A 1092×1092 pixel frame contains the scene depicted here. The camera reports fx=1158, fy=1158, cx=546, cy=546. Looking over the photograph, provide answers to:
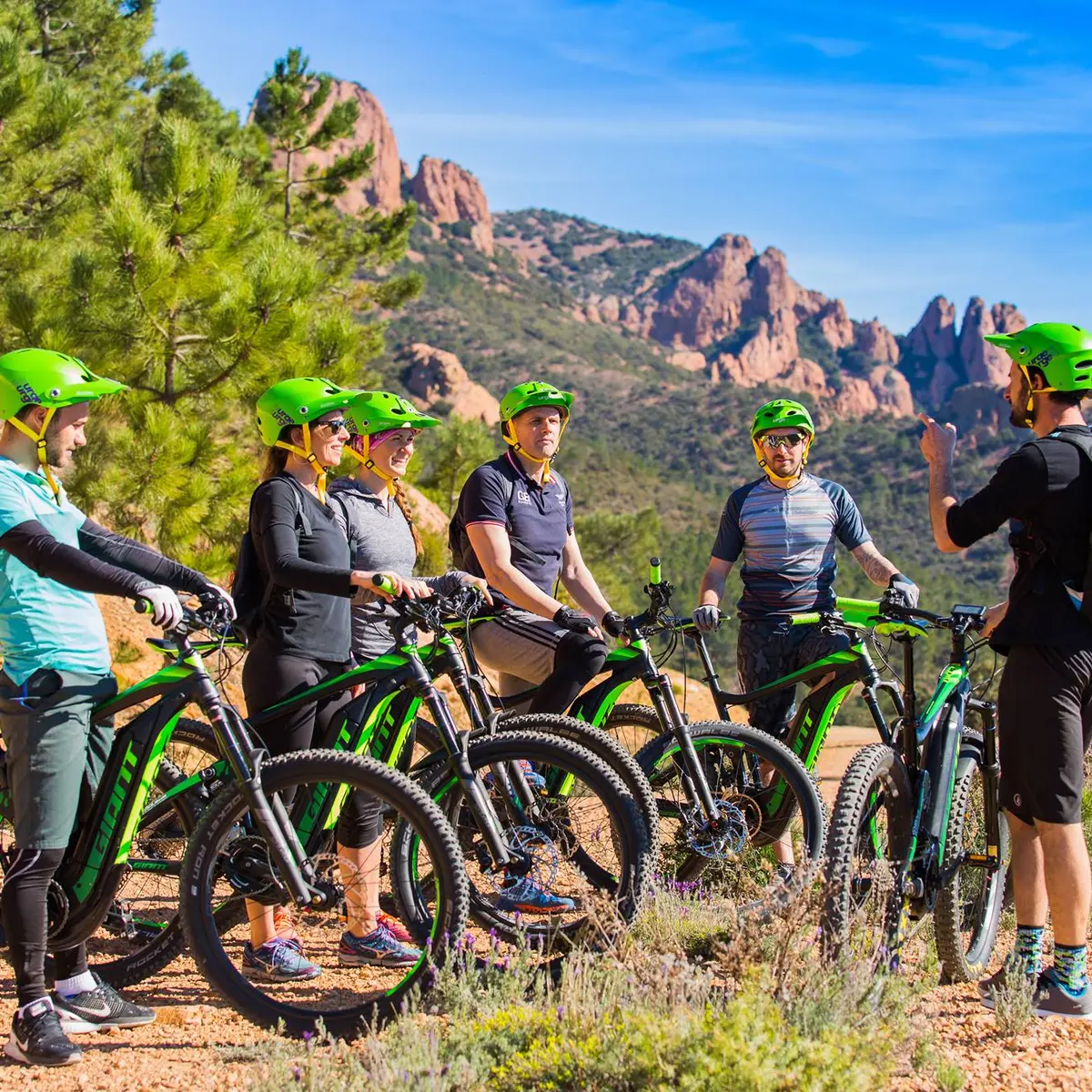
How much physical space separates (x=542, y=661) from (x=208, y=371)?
757 centimetres

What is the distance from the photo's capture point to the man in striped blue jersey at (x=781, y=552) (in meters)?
5.03

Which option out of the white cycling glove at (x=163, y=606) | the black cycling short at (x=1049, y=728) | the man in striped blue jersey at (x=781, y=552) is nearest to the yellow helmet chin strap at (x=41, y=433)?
the white cycling glove at (x=163, y=606)

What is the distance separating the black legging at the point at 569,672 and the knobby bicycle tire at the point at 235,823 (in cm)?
116

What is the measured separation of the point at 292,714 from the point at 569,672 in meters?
1.10

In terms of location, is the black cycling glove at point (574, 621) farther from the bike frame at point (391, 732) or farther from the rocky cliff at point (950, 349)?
the rocky cliff at point (950, 349)

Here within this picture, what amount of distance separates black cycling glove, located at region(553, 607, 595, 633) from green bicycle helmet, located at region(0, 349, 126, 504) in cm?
183

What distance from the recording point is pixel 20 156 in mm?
12680

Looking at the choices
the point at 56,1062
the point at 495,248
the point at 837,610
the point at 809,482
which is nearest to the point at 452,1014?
the point at 56,1062

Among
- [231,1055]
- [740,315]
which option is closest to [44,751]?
[231,1055]

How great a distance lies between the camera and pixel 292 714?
12.9 feet

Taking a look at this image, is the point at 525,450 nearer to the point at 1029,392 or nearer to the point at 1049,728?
the point at 1029,392

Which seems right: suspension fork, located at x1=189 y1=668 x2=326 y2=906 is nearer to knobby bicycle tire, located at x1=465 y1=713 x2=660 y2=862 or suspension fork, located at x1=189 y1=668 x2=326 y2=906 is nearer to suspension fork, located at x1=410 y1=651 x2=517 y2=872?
suspension fork, located at x1=410 y1=651 x2=517 y2=872

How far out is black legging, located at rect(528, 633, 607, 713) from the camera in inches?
176

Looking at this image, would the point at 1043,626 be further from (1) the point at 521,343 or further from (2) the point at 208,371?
(1) the point at 521,343
